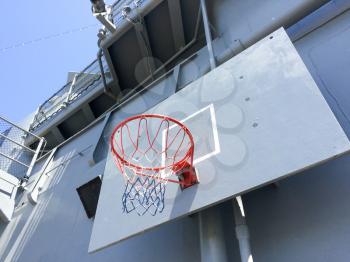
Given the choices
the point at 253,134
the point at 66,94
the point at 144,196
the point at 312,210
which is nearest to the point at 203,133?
the point at 253,134

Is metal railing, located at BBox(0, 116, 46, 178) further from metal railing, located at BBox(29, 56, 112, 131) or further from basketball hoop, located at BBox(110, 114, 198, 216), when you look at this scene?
basketball hoop, located at BBox(110, 114, 198, 216)

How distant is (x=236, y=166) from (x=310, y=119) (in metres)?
0.51

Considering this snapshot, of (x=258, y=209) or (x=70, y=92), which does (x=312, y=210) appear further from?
(x=70, y=92)

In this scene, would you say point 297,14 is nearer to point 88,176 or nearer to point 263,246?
point 263,246

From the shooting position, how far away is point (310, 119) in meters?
1.82

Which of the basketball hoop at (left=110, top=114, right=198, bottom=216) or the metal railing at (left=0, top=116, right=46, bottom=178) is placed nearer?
the basketball hoop at (left=110, top=114, right=198, bottom=216)

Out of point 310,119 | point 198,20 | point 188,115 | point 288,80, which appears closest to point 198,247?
point 188,115

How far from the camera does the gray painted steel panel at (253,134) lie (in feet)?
5.66

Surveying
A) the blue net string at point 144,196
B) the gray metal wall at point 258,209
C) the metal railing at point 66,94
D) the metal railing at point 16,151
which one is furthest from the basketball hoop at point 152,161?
the metal railing at point 66,94

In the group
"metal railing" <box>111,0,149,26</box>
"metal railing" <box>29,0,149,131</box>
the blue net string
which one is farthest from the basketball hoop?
"metal railing" <box>29,0,149,131</box>

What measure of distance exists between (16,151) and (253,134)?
5593mm

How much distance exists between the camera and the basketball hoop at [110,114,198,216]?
212 centimetres

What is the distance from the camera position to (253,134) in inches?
78.7

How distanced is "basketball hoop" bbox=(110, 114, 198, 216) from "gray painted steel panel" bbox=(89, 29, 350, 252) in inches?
3.0
